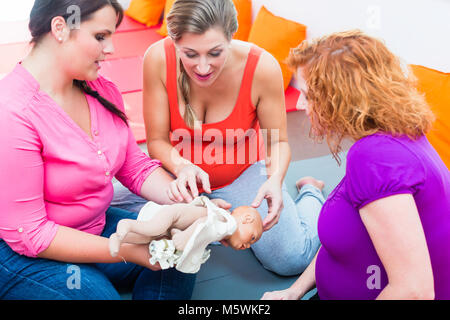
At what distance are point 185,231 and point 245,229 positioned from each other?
178mm

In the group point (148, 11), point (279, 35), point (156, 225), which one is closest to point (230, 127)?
point (156, 225)

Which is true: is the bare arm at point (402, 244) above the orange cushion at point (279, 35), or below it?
above

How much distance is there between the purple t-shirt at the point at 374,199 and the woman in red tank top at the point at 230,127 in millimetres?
386

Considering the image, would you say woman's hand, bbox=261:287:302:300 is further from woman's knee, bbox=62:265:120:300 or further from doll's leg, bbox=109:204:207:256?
woman's knee, bbox=62:265:120:300

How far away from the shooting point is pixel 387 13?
7.20 feet

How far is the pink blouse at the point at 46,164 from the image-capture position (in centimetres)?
121

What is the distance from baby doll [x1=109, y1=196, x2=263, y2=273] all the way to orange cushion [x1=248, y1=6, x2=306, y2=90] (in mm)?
1664

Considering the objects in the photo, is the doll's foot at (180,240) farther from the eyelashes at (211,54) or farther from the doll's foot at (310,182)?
the doll's foot at (310,182)

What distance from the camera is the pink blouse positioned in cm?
121

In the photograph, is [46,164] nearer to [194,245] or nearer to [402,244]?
[194,245]

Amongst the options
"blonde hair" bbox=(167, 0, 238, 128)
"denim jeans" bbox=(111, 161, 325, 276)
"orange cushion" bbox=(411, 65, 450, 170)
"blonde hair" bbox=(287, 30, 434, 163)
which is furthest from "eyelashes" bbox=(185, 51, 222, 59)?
"orange cushion" bbox=(411, 65, 450, 170)

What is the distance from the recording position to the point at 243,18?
3383mm

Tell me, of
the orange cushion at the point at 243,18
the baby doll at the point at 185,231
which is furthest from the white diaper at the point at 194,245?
the orange cushion at the point at 243,18
